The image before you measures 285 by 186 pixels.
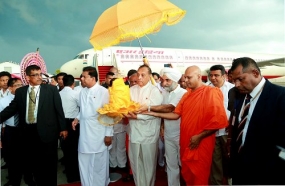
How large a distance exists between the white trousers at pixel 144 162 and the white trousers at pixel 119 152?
1.60m

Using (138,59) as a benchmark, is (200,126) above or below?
below

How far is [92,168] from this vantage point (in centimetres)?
381

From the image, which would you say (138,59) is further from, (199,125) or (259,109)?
(259,109)

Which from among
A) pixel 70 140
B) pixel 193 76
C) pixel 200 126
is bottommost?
pixel 70 140

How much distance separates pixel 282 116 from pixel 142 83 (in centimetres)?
217

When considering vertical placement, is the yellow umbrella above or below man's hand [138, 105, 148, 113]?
above

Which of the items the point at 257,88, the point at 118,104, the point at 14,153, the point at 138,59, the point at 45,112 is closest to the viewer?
the point at 257,88

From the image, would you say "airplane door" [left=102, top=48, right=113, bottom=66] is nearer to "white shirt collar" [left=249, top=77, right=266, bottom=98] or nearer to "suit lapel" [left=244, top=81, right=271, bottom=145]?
"white shirt collar" [left=249, top=77, right=266, bottom=98]

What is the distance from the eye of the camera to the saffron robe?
2920mm

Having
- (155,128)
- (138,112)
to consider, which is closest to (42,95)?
(138,112)

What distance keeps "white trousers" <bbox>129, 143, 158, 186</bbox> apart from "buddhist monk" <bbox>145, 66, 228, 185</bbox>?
1.91 ft

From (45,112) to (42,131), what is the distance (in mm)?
304

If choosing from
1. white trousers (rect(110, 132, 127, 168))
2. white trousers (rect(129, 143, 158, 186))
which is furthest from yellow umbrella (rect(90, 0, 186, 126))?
white trousers (rect(110, 132, 127, 168))

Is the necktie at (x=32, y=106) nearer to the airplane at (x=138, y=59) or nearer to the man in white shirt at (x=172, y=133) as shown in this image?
the man in white shirt at (x=172, y=133)
